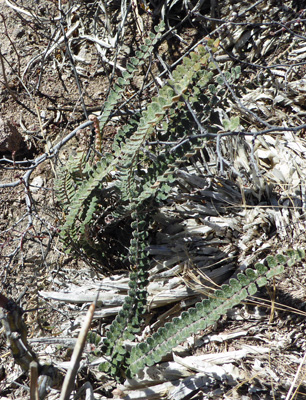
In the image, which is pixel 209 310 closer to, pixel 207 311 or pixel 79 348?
pixel 207 311

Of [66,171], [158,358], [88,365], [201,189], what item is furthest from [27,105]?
[158,358]

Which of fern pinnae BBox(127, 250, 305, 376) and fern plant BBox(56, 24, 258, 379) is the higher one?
fern plant BBox(56, 24, 258, 379)

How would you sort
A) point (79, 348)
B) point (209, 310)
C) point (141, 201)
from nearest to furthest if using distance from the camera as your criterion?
point (79, 348), point (209, 310), point (141, 201)

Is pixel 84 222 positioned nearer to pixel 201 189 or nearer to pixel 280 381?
pixel 201 189

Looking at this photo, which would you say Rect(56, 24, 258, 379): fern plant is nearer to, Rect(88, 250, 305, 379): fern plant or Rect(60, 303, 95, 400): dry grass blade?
Rect(88, 250, 305, 379): fern plant

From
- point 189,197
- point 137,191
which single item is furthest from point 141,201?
point 189,197

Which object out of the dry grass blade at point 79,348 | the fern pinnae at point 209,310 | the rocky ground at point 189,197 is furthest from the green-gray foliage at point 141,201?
the dry grass blade at point 79,348

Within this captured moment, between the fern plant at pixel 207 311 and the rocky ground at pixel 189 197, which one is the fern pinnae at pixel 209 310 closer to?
the fern plant at pixel 207 311

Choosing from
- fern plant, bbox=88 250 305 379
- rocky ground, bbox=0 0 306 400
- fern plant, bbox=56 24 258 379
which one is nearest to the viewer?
fern plant, bbox=88 250 305 379

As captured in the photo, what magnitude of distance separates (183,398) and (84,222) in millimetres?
833

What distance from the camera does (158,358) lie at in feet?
5.24

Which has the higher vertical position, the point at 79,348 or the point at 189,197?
the point at 189,197

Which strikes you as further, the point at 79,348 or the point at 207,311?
the point at 207,311

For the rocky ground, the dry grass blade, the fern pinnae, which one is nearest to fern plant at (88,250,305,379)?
the fern pinnae
